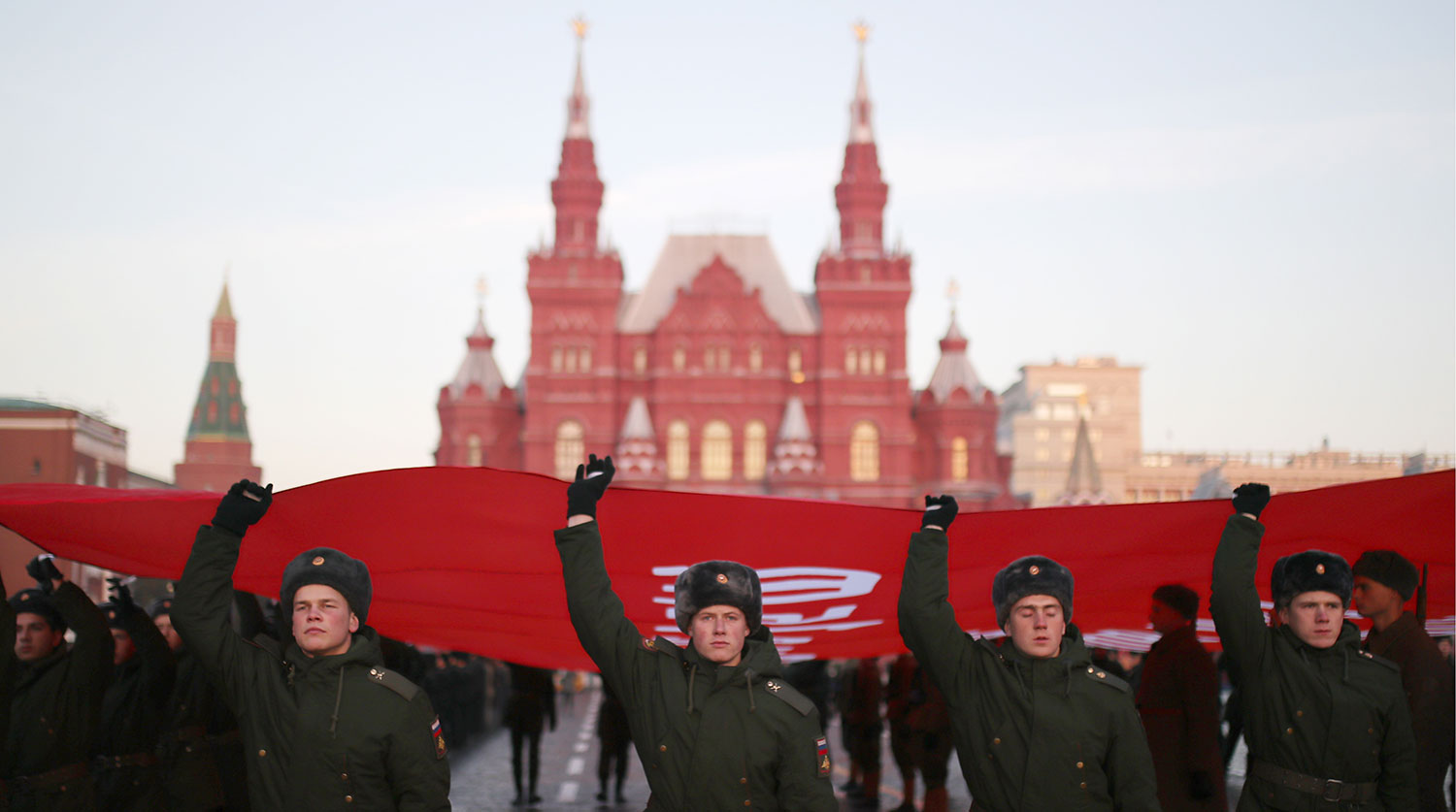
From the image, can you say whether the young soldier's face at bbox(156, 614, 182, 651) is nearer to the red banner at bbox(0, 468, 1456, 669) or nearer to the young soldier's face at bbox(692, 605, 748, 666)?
the red banner at bbox(0, 468, 1456, 669)

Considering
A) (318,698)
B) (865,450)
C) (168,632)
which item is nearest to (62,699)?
(168,632)

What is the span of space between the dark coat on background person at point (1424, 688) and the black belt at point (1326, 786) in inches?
28.3

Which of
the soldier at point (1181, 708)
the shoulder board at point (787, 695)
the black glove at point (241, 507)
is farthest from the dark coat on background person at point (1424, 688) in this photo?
the black glove at point (241, 507)

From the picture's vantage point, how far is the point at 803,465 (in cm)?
6122

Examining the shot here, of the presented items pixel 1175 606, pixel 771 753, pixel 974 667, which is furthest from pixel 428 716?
pixel 1175 606

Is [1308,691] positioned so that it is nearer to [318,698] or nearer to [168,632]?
[318,698]

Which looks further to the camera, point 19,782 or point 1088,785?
point 19,782

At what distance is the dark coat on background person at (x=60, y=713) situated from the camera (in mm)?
6277

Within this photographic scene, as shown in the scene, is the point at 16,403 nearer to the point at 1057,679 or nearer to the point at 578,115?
the point at 578,115

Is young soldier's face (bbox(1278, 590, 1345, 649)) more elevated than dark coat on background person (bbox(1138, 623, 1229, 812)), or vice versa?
young soldier's face (bbox(1278, 590, 1345, 649))

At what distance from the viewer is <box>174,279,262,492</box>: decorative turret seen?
123 metres

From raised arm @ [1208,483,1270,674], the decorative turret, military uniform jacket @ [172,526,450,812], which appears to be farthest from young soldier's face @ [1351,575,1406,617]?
the decorative turret

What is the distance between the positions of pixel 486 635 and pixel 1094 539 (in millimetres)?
3180

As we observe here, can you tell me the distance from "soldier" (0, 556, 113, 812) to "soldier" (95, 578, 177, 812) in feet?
1.73
